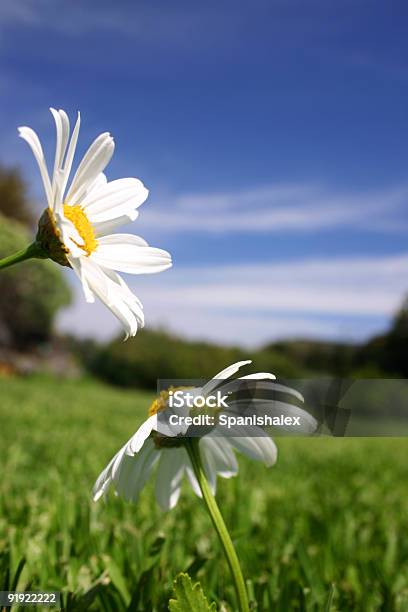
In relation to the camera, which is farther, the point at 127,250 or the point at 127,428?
the point at 127,428

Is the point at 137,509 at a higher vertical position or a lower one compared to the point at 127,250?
lower

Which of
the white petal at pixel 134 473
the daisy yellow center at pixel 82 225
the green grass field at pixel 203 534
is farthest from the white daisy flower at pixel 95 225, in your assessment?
the green grass field at pixel 203 534

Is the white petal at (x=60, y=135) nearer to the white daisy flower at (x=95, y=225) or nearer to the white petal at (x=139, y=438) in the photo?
the white daisy flower at (x=95, y=225)

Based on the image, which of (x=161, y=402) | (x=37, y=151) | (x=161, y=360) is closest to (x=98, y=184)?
(x=37, y=151)

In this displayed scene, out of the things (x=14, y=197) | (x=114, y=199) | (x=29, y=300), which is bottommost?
(x=114, y=199)

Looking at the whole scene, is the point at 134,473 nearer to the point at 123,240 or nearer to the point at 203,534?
the point at 123,240

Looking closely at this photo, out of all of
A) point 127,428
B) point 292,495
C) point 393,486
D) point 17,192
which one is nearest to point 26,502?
point 292,495

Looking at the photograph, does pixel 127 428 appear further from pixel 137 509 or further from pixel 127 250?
pixel 127 250
